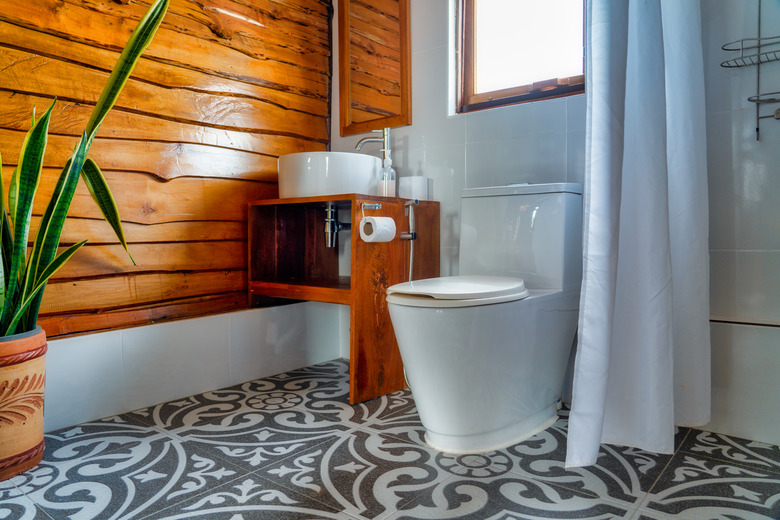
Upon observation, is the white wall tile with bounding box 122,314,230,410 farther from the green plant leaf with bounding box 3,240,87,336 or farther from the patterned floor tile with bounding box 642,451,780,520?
the patterned floor tile with bounding box 642,451,780,520

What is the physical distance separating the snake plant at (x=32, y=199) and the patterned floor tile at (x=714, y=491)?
153 centimetres

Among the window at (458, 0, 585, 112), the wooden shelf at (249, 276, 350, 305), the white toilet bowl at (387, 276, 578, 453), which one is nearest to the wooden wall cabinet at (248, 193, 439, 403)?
the wooden shelf at (249, 276, 350, 305)

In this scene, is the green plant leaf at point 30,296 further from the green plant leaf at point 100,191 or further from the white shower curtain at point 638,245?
the white shower curtain at point 638,245

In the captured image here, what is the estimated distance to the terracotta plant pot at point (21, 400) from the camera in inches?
48.9

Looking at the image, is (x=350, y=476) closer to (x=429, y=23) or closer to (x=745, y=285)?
(x=745, y=285)

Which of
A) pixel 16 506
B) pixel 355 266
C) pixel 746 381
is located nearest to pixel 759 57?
pixel 746 381

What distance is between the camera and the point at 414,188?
2061 millimetres

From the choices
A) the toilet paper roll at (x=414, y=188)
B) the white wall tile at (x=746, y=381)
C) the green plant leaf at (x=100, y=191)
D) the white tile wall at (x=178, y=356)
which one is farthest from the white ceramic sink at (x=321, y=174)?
the white wall tile at (x=746, y=381)

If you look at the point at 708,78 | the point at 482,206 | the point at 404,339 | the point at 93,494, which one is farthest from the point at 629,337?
the point at 93,494

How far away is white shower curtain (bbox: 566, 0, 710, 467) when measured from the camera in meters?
1.17

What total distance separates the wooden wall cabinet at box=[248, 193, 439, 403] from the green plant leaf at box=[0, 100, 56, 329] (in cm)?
82

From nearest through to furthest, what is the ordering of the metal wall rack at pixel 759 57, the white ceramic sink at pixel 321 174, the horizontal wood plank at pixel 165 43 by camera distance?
the metal wall rack at pixel 759 57, the horizontal wood plank at pixel 165 43, the white ceramic sink at pixel 321 174

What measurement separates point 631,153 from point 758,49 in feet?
1.95

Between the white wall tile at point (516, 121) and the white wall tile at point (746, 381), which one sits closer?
the white wall tile at point (746, 381)
